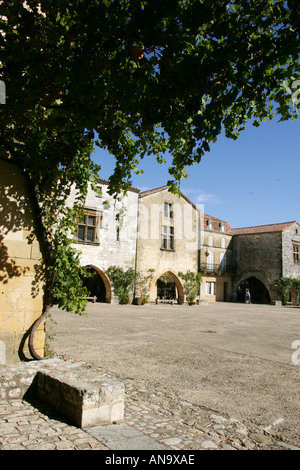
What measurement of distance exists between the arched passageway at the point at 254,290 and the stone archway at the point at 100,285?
1637 cm

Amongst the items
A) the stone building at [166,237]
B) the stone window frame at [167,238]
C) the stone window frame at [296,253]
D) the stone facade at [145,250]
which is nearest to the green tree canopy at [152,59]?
the stone facade at [145,250]

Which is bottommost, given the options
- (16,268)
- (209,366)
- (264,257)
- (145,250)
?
(209,366)

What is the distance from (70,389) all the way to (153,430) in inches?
32.6

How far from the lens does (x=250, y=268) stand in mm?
32094

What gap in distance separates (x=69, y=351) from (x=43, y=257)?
2290mm

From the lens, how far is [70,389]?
314cm

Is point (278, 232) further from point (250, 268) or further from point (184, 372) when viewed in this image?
point (184, 372)

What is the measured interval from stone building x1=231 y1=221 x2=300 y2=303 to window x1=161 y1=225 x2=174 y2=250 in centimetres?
1123

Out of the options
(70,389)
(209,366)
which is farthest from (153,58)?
(209,366)

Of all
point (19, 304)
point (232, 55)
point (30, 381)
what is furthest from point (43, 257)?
point (232, 55)

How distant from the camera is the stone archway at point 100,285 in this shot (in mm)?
20122

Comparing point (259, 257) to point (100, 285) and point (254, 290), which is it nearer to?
point (254, 290)

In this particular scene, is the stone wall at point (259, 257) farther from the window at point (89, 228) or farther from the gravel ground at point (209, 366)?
the gravel ground at point (209, 366)

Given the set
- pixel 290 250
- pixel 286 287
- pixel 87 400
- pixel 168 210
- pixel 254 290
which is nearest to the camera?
pixel 87 400
